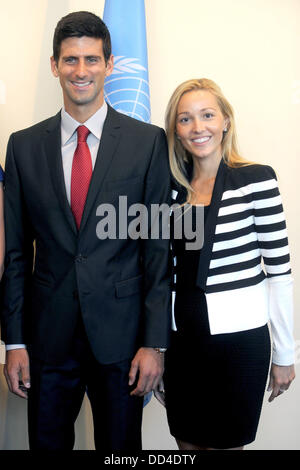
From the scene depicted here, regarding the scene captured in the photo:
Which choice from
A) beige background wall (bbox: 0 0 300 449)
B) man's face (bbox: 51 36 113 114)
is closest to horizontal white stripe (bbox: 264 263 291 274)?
man's face (bbox: 51 36 113 114)

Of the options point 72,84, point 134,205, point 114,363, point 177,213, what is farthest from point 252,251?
point 72,84

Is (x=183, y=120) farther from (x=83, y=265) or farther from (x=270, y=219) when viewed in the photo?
(x=83, y=265)

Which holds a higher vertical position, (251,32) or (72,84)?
(251,32)

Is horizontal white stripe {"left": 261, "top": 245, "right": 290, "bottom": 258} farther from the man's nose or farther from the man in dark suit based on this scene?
the man's nose

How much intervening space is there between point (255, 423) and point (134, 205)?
2.78ft

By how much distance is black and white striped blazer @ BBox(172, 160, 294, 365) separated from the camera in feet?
5.41

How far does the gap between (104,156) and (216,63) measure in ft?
4.21

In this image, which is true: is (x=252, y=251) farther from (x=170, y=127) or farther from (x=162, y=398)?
(x=162, y=398)

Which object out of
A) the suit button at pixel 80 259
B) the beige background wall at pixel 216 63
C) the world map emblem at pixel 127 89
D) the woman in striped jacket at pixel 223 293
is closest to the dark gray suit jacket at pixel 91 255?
the suit button at pixel 80 259

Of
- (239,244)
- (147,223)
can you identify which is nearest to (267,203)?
(239,244)

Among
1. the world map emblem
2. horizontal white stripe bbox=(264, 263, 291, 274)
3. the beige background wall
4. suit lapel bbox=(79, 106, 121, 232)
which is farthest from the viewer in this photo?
the beige background wall

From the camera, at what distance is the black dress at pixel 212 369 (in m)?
1.67

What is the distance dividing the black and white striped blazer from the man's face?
507 millimetres

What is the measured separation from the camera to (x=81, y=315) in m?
1.62
